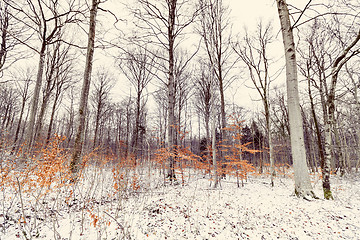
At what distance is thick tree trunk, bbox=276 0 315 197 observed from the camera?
13.1 feet

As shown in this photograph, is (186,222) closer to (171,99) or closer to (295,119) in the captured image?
(295,119)

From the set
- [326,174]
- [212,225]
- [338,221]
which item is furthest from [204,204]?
[326,174]

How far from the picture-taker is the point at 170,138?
275 inches

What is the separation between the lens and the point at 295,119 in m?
4.23

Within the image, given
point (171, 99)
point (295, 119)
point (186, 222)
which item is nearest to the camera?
point (186, 222)

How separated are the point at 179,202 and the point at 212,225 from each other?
1343 mm

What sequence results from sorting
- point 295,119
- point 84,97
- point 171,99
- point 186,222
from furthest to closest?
point 171,99 < point 84,97 < point 295,119 < point 186,222

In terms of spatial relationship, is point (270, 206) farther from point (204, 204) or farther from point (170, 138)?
point (170, 138)

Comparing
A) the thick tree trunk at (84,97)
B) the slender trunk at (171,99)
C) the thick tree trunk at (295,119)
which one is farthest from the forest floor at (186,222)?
the slender trunk at (171,99)

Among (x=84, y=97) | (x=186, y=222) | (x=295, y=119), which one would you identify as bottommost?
(x=186, y=222)

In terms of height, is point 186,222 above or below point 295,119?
below

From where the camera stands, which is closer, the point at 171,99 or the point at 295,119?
the point at 295,119

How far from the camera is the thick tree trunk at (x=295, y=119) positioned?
157 inches

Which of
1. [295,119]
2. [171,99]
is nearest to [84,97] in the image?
[171,99]
